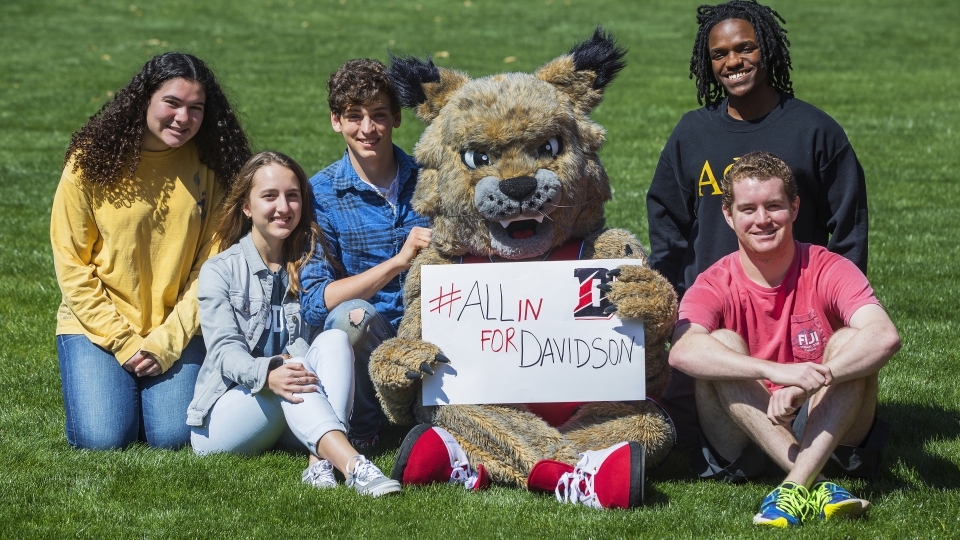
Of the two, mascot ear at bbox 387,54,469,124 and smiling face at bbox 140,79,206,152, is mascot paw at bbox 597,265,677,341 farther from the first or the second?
smiling face at bbox 140,79,206,152

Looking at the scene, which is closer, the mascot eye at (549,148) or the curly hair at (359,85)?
the mascot eye at (549,148)

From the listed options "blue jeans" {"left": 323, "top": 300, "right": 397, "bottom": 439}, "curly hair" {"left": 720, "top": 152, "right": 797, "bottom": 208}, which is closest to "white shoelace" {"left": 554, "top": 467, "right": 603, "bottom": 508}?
"blue jeans" {"left": 323, "top": 300, "right": 397, "bottom": 439}

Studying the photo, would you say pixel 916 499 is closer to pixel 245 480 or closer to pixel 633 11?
pixel 245 480

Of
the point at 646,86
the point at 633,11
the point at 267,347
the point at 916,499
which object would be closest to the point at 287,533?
the point at 267,347

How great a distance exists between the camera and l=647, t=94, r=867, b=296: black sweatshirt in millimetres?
4836

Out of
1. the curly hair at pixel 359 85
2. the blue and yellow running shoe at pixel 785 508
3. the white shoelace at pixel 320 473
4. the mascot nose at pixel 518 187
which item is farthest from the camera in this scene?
the curly hair at pixel 359 85

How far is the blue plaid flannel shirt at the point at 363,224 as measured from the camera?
5230 millimetres

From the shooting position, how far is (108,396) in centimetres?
505

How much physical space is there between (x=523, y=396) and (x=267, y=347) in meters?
1.25

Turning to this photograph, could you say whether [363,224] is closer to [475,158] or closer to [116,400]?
[475,158]

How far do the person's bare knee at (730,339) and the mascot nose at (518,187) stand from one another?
0.95 m

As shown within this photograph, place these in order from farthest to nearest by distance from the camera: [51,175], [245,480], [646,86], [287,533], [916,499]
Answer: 1. [646,86]
2. [51,175]
3. [245,480]
4. [916,499]
5. [287,533]

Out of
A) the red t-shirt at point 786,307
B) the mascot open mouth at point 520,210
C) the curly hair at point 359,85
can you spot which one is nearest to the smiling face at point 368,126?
the curly hair at point 359,85

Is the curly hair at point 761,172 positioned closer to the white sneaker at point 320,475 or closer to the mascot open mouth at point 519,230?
the mascot open mouth at point 519,230
